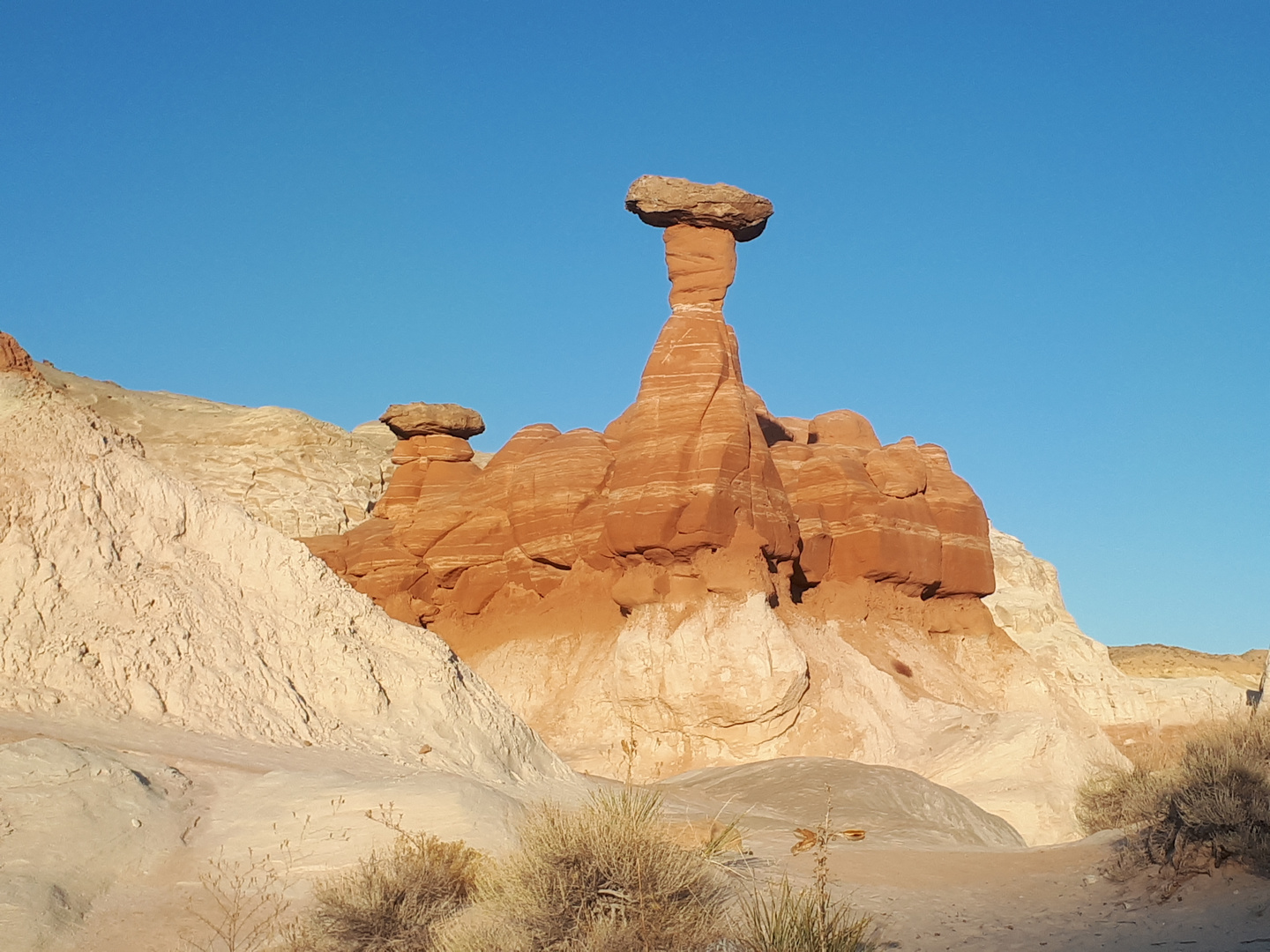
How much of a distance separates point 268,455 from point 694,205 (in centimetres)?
3948

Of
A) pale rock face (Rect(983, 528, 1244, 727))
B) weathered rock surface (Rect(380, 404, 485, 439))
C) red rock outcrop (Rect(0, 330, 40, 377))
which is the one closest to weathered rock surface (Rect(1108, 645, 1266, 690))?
pale rock face (Rect(983, 528, 1244, 727))

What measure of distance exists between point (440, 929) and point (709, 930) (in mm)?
1962

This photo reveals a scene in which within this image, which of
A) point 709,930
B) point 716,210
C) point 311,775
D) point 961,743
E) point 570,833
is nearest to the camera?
point 709,930

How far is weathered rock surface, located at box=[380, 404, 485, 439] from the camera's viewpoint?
40812 mm

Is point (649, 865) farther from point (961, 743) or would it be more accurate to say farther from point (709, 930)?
point (961, 743)

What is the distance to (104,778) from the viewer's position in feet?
35.9

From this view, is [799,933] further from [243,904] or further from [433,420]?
[433,420]

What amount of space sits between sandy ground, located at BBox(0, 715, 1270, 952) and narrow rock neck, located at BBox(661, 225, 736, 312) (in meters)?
19.4

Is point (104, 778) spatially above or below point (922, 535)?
below

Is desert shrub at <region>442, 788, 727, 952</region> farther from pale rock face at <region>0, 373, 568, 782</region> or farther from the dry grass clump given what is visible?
pale rock face at <region>0, 373, 568, 782</region>

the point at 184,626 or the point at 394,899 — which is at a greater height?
the point at 184,626

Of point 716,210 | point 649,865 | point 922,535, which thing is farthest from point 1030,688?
point 649,865

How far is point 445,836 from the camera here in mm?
11555

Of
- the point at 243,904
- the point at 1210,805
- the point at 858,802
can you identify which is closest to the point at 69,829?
the point at 243,904
